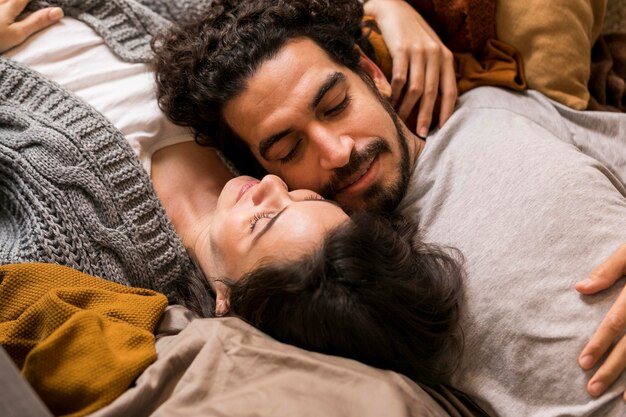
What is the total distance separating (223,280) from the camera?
1.09 m

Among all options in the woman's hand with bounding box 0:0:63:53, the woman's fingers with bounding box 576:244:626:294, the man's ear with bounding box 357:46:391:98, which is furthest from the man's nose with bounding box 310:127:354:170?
the woman's hand with bounding box 0:0:63:53

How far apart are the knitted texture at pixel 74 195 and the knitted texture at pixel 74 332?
10 centimetres

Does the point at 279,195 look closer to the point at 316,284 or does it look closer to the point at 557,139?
the point at 316,284

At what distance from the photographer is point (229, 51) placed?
1.28 metres

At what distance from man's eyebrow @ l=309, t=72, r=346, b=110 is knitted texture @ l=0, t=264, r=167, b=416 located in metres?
0.51

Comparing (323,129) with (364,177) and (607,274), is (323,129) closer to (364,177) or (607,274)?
(364,177)

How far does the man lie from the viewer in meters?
0.94

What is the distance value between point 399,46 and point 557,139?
1.46ft

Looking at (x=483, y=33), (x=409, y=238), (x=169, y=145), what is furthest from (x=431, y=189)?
(x=169, y=145)

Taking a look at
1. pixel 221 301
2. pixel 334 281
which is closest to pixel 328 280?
pixel 334 281

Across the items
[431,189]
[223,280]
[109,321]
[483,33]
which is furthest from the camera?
[483,33]

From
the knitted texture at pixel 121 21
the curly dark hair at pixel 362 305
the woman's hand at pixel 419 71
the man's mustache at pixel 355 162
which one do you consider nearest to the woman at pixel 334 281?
the curly dark hair at pixel 362 305

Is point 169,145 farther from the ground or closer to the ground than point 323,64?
closer to the ground

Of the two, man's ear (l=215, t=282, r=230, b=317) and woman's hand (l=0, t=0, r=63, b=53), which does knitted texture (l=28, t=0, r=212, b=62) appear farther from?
man's ear (l=215, t=282, r=230, b=317)
